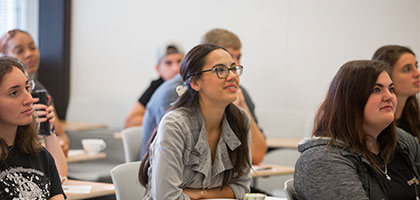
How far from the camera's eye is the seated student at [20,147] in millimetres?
2311

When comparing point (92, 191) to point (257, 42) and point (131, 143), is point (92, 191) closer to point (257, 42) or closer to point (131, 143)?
point (131, 143)

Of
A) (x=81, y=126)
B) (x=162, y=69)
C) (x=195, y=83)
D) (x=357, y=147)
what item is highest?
(x=195, y=83)

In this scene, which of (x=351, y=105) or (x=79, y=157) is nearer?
(x=351, y=105)

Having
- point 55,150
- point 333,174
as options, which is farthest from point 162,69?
point 333,174

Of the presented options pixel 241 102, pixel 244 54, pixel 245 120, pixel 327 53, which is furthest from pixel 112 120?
pixel 245 120

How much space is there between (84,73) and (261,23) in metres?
2.28

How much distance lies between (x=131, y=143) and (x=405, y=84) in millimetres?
1676

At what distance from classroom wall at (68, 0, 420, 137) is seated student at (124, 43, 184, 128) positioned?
1119 millimetres

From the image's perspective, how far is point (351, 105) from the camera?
7.86ft

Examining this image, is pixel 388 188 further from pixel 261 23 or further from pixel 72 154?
pixel 261 23

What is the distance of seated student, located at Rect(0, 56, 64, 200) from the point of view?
91.0 inches

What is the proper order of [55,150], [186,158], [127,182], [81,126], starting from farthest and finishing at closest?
[81,126]
[55,150]
[127,182]
[186,158]

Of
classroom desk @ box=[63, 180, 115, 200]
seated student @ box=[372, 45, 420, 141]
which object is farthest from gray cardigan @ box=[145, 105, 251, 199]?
seated student @ box=[372, 45, 420, 141]

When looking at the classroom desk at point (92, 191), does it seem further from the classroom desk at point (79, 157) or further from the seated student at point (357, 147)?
the seated student at point (357, 147)
